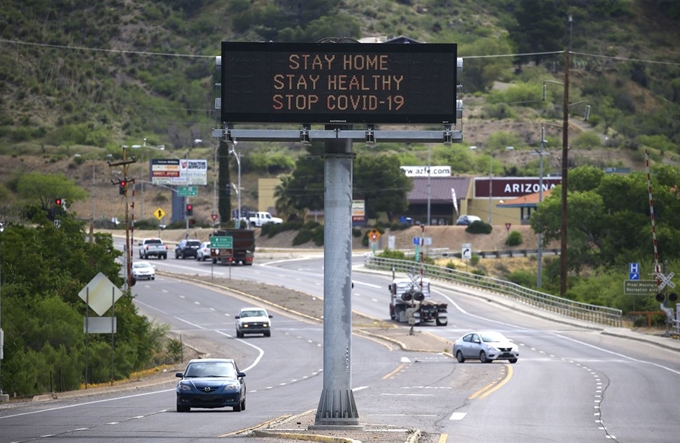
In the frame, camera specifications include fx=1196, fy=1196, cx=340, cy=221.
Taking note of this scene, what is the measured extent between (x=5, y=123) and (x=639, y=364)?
13830cm

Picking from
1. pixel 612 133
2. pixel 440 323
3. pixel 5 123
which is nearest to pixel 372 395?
pixel 440 323

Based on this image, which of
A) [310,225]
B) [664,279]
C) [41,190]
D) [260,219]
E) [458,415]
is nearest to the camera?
[458,415]

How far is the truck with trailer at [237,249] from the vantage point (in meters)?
95.5

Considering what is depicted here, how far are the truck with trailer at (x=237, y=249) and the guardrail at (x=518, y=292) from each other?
383 inches

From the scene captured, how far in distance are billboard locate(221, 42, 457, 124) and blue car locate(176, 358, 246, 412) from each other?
360 inches

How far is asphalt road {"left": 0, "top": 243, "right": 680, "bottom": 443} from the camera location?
977 inches

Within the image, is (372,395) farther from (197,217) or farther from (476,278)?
(197,217)

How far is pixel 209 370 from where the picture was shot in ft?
97.7

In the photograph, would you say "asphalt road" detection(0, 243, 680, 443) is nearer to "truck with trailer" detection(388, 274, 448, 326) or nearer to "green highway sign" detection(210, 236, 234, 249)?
"truck with trailer" detection(388, 274, 448, 326)

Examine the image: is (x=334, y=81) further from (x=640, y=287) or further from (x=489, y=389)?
(x=640, y=287)

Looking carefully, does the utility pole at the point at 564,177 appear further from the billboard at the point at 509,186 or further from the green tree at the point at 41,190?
the billboard at the point at 509,186

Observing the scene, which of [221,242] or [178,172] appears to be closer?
[221,242]

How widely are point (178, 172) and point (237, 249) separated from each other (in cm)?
4266

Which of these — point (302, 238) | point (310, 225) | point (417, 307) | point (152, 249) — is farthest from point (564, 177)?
point (310, 225)
